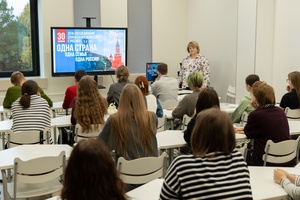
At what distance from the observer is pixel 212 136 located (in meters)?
2.06

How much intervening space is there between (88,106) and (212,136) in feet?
7.90

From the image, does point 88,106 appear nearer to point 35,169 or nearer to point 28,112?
point 28,112

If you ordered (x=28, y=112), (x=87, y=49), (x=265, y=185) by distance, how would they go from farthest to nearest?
(x=87, y=49) < (x=28, y=112) < (x=265, y=185)

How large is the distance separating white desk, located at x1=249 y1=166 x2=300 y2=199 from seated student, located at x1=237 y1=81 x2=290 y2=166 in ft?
2.22

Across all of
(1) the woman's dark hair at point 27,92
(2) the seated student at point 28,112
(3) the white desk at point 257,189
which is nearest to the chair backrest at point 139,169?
(3) the white desk at point 257,189

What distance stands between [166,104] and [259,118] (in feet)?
8.16

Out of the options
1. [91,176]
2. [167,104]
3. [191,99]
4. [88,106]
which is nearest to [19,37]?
[167,104]

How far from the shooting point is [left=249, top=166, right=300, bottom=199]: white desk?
2.55 m

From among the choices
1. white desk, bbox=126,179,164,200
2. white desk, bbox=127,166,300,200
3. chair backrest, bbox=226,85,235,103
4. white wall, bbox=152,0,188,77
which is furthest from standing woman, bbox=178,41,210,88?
white desk, bbox=126,179,164,200

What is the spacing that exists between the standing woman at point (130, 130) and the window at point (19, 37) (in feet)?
17.7

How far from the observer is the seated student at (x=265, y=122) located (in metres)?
3.70

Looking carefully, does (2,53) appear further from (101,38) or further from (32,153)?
(32,153)

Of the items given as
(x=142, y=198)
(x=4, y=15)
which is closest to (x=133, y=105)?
(x=142, y=198)

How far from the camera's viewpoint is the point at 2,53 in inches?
311
